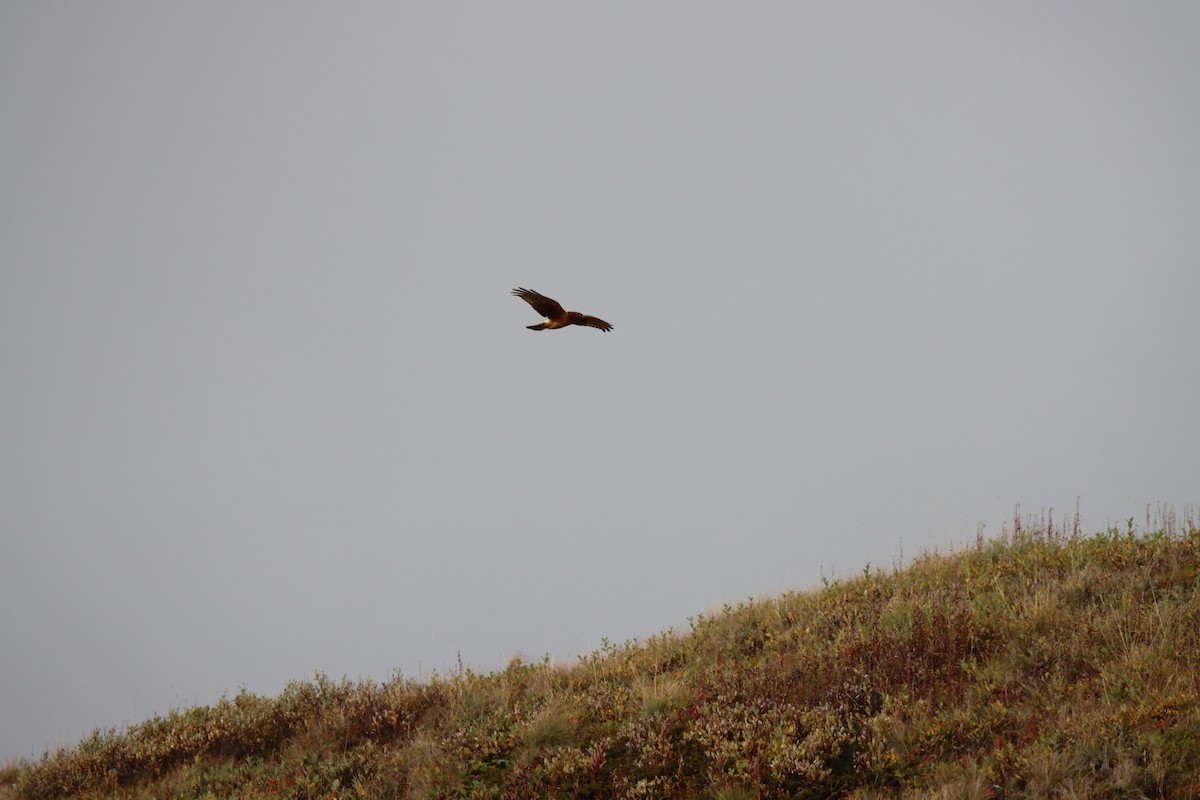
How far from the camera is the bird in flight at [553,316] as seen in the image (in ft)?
25.6

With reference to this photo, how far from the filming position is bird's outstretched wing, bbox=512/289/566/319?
768 centimetres

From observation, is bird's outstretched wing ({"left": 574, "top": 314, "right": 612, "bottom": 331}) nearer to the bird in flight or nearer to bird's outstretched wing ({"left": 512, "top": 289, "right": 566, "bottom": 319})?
the bird in flight

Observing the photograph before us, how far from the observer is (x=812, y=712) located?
22.8 feet

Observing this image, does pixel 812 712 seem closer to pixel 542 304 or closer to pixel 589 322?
pixel 589 322

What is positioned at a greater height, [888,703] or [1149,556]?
[1149,556]

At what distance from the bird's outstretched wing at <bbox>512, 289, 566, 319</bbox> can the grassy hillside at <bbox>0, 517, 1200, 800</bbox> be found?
13.5ft

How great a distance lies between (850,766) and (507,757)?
10.9 ft

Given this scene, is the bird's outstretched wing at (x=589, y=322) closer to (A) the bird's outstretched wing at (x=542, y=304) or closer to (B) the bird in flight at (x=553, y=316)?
(B) the bird in flight at (x=553, y=316)

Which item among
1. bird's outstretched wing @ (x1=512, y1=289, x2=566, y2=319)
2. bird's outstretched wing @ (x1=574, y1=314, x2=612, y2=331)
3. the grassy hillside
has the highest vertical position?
bird's outstretched wing @ (x1=512, y1=289, x2=566, y2=319)

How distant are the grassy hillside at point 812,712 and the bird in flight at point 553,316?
3.95 meters

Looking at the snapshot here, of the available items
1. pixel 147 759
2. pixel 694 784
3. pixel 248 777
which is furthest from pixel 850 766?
pixel 147 759

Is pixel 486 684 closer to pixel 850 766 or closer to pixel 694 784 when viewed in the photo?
pixel 694 784

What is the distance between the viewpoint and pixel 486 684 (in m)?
9.73

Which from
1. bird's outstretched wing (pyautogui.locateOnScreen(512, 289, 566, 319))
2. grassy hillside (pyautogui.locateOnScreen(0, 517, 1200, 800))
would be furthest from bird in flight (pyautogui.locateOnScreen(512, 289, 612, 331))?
grassy hillside (pyautogui.locateOnScreen(0, 517, 1200, 800))
